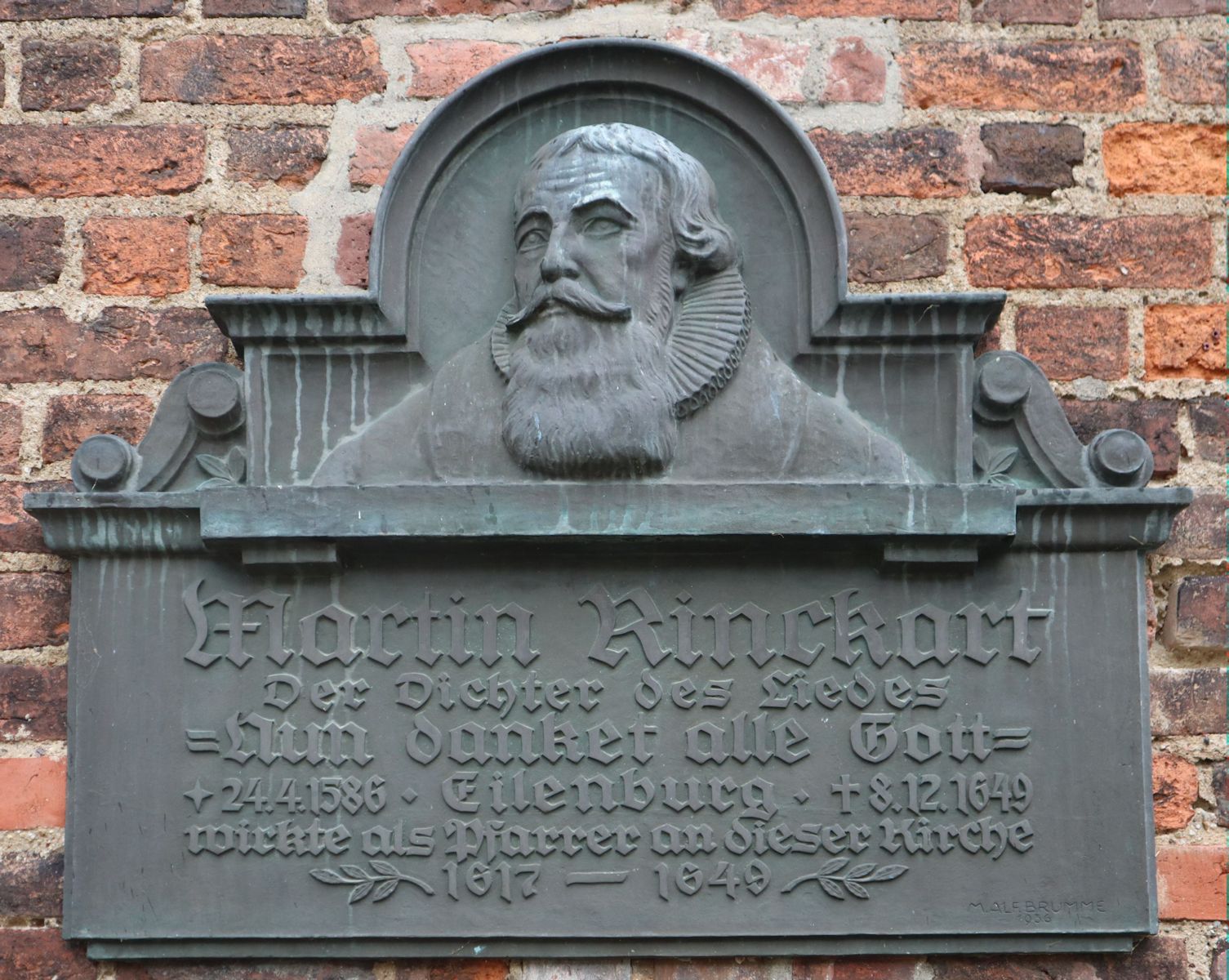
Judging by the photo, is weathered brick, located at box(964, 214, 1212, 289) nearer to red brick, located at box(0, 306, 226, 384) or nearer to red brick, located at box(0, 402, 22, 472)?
red brick, located at box(0, 306, 226, 384)

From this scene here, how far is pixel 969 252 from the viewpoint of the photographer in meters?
Result: 2.89

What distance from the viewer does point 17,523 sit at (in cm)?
281

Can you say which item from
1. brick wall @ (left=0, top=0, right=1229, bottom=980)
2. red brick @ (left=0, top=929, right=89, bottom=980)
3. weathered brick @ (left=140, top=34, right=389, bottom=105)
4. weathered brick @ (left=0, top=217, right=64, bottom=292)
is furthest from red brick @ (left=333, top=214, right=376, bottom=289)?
red brick @ (left=0, top=929, right=89, bottom=980)

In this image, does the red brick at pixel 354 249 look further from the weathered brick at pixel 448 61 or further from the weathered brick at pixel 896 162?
the weathered brick at pixel 896 162

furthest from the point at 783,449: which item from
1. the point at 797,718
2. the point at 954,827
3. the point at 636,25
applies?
the point at 636,25

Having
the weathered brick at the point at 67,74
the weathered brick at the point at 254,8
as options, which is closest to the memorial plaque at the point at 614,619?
the weathered brick at the point at 254,8

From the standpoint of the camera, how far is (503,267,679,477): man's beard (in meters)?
2.65

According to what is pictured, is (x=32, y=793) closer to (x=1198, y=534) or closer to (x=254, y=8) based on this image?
(x=254, y=8)

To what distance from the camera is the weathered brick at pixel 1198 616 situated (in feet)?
9.01

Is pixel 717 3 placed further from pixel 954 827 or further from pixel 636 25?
pixel 954 827

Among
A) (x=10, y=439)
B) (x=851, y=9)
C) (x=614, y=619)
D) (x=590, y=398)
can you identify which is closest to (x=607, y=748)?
(x=614, y=619)

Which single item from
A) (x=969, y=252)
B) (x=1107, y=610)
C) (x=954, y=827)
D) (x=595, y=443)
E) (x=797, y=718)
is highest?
(x=969, y=252)

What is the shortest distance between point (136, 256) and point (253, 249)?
0.21 metres

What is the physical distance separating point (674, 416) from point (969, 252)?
63cm
